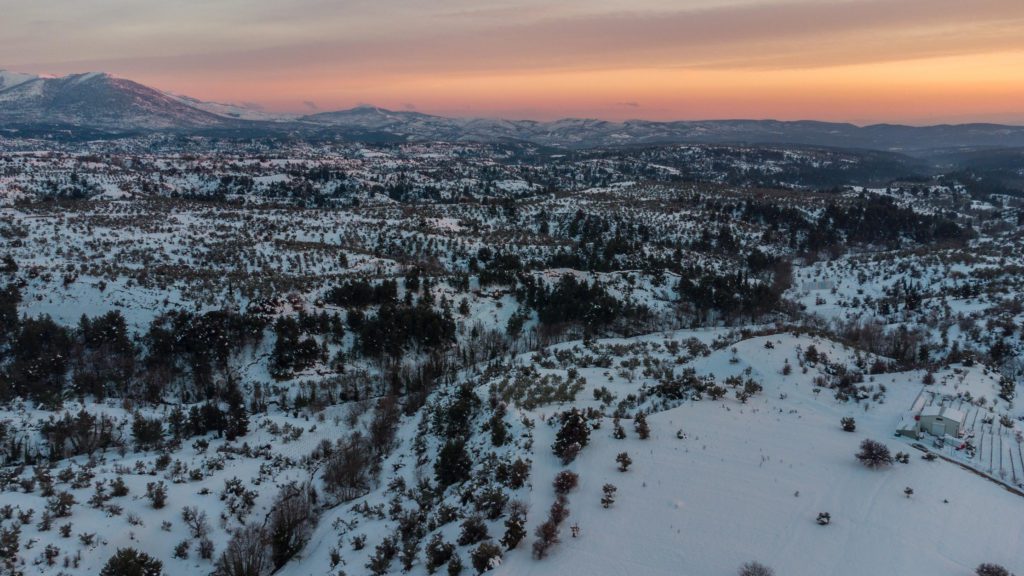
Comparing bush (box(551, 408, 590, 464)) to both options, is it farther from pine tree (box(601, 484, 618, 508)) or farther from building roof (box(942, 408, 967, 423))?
building roof (box(942, 408, 967, 423))

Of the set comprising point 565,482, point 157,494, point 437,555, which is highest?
point 565,482

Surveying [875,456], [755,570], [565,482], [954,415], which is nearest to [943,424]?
[954,415]

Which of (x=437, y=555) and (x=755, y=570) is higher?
(x=755, y=570)

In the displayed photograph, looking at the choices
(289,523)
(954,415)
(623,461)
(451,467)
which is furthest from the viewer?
(451,467)

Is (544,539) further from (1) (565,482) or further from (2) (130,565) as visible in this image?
(2) (130,565)

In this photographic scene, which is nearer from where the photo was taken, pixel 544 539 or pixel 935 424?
pixel 544 539

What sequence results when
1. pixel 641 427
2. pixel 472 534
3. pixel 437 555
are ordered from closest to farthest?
pixel 437 555 → pixel 472 534 → pixel 641 427

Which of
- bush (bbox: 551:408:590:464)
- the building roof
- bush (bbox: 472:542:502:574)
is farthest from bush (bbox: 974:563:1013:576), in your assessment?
bush (bbox: 472:542:502:574)
